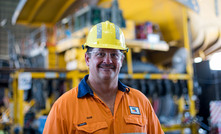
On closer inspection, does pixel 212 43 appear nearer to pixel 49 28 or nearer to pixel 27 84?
pixel 27 84

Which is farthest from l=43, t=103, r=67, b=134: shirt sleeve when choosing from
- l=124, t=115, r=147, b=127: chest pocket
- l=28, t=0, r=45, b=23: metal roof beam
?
l=28, t=0, r=45, b=23: metal roof beam

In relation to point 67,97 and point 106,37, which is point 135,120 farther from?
point 106,37

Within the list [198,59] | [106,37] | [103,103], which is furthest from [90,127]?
[198,59]

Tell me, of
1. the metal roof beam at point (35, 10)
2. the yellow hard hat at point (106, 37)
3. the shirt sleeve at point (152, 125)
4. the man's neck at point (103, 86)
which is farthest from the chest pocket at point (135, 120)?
the metal roof beam at point (35, 10)

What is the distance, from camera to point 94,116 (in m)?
1.92

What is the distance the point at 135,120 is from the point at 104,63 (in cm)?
51

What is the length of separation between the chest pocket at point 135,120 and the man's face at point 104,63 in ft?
1.13

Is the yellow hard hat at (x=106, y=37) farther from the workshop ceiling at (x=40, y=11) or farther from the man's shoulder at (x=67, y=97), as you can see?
the workshop ceiling at (x=40, y=11)

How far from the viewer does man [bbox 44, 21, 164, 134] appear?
1.87 meters

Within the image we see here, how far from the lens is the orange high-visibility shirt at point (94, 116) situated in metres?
1.86

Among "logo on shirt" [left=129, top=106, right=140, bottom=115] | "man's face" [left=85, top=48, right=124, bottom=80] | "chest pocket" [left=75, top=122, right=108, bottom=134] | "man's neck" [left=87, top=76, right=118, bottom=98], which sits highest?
"man's face" [left=85, top=48, right=124, bottom=80]

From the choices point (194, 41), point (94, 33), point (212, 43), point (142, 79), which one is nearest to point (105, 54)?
point (94, 33)

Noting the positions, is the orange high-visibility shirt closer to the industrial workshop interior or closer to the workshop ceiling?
the industrial workshop interior

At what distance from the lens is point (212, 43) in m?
4.34
